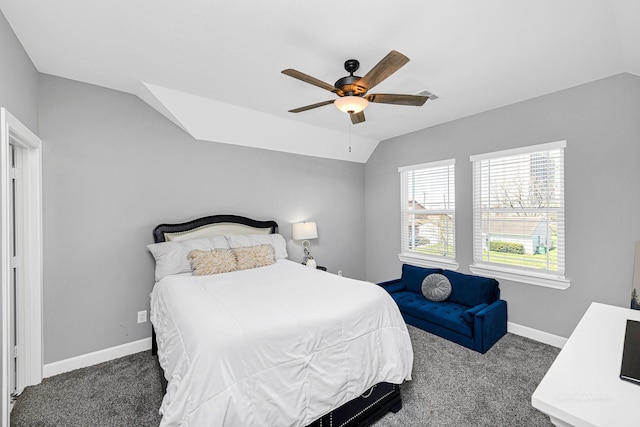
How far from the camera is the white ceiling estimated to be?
70.4 inches

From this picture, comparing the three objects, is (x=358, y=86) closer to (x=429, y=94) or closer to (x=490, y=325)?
(x=429, y=94)

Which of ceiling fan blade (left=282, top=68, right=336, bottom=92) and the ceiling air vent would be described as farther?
the ceiling air vent

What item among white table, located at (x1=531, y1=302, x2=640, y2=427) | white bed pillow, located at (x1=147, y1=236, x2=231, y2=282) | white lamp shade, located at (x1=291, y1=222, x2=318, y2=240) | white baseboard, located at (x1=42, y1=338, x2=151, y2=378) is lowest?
white baseboard, located at (x1=42, y1=338, x2=151, y2=378)

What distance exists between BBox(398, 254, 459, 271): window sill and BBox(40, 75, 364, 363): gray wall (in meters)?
2.59

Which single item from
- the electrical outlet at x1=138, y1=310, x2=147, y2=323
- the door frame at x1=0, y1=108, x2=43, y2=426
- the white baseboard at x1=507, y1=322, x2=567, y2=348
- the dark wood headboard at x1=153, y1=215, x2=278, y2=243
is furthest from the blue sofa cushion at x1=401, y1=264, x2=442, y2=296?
the door frame at x1=0, y1=108, x2=43, y2=426

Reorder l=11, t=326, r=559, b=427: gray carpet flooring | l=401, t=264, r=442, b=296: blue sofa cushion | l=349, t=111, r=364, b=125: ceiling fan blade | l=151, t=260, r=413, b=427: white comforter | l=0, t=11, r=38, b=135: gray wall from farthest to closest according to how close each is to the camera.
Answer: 1. l=401, t=264, r=442, b=296: blue sofa cushion
2. l=349, t=111, r=364, b=125: ceiling fan blade
3. l=11, t=326, r=559, b=427: gray carpet flooring
4. l=0, t=11, r=38, b=135: gray wall
5. l=151, t=260, r=413, b=427: white comforter

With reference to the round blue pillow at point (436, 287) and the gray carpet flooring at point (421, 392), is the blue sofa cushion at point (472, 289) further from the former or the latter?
the gray carpet flooring at point (421, 392)

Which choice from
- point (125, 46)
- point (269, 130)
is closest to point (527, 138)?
point (269, 130)

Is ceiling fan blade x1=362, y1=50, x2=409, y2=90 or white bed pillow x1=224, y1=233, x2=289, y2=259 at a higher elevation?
ceiling fan blade x1=362, y1=50, x2=409, y2=90

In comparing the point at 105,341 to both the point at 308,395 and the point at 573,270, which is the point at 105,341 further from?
the point at 573,270

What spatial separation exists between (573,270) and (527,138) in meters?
1.48

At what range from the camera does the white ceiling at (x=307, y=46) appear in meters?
1.79

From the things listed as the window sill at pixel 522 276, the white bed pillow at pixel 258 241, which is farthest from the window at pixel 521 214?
the white bed pillow at pixel 258 241

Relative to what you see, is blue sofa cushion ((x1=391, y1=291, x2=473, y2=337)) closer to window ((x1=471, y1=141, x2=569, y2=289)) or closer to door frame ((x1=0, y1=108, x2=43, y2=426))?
window ((x1=471, y1=141, x2=569, y2=289))
